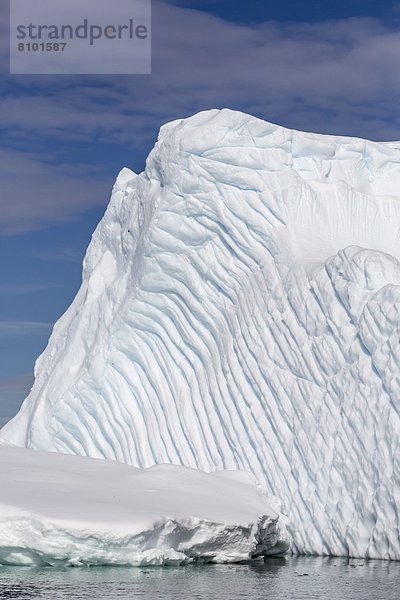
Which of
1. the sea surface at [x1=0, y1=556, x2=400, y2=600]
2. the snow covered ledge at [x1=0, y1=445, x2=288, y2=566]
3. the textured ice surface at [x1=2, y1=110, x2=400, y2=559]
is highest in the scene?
the textured ice surface at [x1=2, y1=110, x2=400, y2=559]

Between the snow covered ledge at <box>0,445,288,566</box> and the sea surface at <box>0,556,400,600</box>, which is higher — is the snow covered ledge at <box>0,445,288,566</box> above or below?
above

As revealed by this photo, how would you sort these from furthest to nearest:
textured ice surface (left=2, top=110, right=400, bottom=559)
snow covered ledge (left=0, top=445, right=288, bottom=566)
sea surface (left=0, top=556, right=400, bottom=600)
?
1. textured ice surface (left=2, top=110, right=400, bottom=559)
2. snow covered ledge (left=0, top=445, right=288, bottom=566)
3. sea surface (left=0, top=556, right=400, bottom=600)

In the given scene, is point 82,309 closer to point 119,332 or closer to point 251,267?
point 119,332

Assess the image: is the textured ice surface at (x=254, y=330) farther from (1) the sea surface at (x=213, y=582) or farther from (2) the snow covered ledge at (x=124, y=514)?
(1) the sea surface at (x=213, y=582)

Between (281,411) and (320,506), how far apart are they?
1.94 m

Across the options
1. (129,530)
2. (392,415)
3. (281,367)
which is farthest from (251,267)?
(129,530)

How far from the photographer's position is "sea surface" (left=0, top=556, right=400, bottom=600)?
477 inches

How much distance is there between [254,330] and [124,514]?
5933 mm

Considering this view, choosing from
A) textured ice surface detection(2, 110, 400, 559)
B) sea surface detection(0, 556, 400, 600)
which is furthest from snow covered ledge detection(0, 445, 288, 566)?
textured ice surface detection(2, 110, 400, 559)

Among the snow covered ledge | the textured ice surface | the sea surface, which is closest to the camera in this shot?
the sea surface

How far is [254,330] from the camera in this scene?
1952cm

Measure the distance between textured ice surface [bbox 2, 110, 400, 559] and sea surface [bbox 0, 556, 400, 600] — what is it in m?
1.78

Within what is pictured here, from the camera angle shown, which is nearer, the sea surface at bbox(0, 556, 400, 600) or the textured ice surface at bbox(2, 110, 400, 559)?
the sea surface at bbox(0, 556, 400, 600)

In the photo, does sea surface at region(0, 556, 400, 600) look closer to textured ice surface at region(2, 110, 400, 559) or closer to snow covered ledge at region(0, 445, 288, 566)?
snow covered ledge at region(0, 445, 288, 566)
